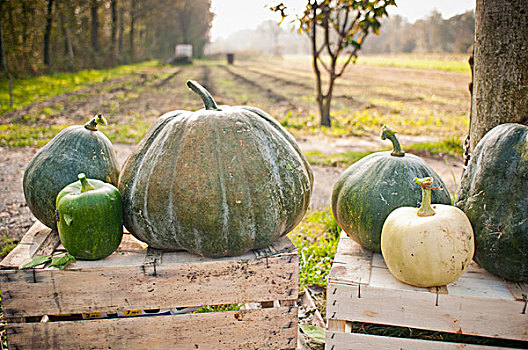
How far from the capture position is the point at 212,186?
2445 millimetres

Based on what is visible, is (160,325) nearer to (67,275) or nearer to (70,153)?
(67,275)

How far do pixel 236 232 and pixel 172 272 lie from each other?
411 mm

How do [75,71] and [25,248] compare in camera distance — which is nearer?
[25,248]

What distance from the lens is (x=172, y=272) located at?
97.2 inches

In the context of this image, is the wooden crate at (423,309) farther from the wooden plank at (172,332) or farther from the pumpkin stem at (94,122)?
the pumpkin stem at (94,122)

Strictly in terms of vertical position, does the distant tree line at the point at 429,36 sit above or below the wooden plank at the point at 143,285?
above

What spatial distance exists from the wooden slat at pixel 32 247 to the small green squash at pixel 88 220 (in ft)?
0.90

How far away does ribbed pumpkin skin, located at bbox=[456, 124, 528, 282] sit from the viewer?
2.37 m

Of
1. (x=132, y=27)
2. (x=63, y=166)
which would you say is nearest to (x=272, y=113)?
(x=63, y=166)

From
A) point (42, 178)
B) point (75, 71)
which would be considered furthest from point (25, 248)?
point (75, 71)

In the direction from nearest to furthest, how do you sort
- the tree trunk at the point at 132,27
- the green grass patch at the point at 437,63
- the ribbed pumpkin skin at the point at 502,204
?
the ribbed pumpkin skin at the point at 502,204 < the green grass patch at the point at 437,63 < the tree trunk at the point at 132,27

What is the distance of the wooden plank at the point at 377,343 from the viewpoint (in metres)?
2.35

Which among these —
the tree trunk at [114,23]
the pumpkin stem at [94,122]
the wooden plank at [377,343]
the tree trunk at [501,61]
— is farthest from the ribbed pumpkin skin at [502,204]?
the tree trunk at [114,23]

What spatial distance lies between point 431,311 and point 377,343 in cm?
33
